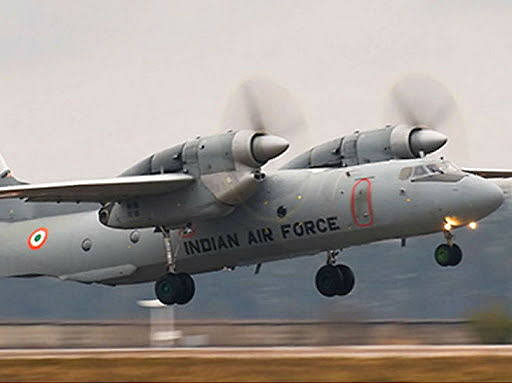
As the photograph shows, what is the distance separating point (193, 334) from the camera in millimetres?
50500

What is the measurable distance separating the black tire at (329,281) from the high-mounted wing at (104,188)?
5.69 metres

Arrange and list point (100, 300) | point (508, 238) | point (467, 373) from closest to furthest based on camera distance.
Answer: point (467, 373)
point (100, 300)
point (508, 238)

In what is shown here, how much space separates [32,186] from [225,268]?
623 cm

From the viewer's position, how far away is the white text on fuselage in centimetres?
3641

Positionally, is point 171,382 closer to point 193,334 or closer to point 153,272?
point 153,272

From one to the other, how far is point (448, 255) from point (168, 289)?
794cm

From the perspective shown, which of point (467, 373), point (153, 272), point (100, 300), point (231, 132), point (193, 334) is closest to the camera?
point (467, 373)

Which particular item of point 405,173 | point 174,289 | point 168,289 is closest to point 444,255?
point 405,173

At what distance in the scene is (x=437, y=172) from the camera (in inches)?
1391

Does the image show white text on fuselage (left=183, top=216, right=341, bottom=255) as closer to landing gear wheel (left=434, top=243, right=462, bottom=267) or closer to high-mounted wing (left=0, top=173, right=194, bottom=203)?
high-mounted wing (left=0, top=173, right=194, bottom=203)

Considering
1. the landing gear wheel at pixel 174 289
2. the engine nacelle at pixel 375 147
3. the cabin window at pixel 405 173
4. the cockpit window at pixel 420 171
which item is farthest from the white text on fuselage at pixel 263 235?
the engine nacelle at pixel 375 147

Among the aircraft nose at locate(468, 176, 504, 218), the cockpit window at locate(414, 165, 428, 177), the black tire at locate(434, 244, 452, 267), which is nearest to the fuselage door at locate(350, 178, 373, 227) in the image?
the cockpit window at locate(414, 165, 428, 177)

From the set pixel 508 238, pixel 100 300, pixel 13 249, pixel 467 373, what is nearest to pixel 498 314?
pixel 13 249

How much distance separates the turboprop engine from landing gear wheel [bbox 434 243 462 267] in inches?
204
